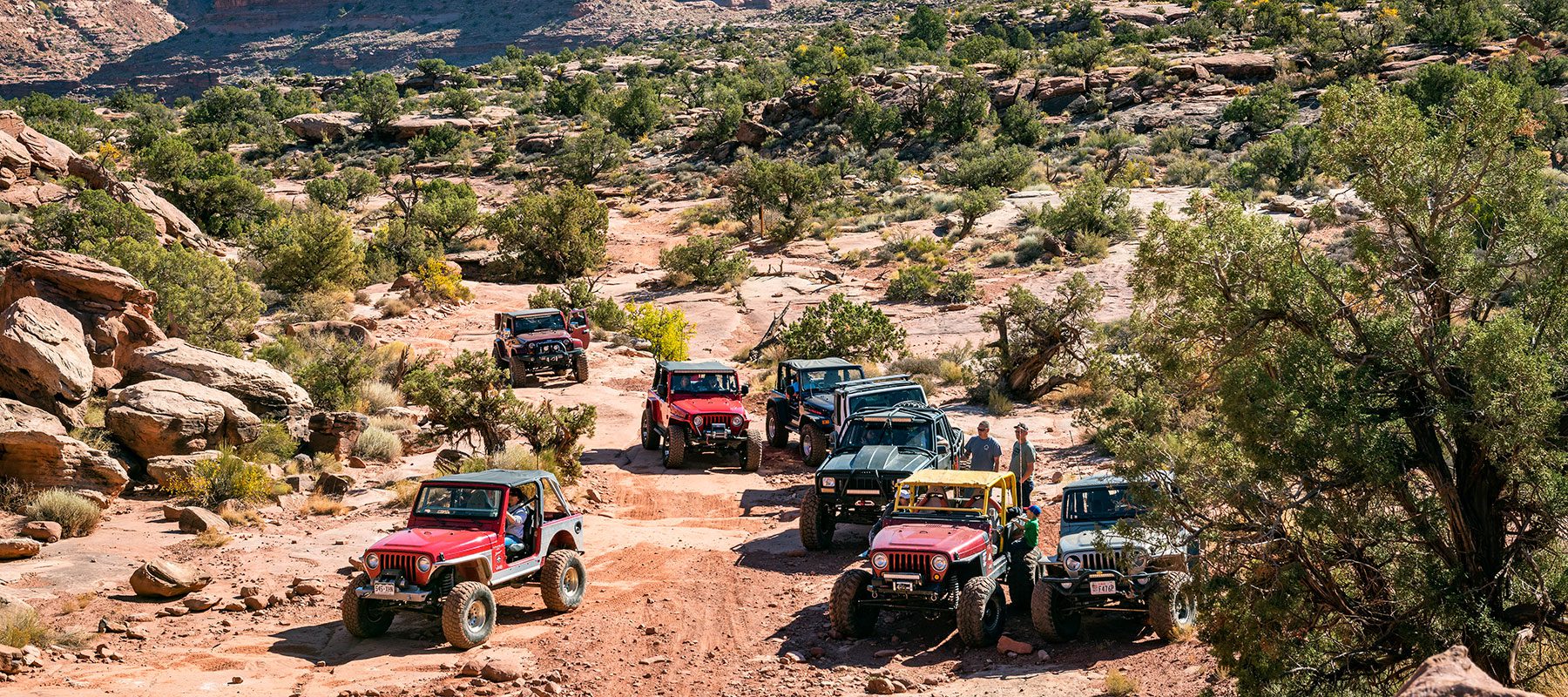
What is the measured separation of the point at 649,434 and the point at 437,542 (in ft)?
33.1

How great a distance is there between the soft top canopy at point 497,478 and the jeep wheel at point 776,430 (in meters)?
8.99

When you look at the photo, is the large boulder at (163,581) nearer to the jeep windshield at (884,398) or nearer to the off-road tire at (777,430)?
the jeep windshield at (884,398)

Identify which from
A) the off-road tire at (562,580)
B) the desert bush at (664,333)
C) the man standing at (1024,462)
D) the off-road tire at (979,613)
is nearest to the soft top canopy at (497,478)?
the off-road tire at (562,580)

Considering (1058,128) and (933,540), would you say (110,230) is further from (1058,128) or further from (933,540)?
(1058,128)

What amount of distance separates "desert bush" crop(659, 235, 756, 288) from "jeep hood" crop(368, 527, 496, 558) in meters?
27.7

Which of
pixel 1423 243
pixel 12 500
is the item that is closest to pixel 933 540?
pixel 1423 243

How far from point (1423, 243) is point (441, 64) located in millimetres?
102390

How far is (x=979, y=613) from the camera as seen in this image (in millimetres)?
11047

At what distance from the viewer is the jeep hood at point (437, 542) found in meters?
11.4

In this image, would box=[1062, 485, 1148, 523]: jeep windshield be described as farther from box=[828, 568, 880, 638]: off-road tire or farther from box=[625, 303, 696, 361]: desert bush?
box=[625, 303, 696, 361]: desert bush

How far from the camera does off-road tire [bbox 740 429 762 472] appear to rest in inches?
790

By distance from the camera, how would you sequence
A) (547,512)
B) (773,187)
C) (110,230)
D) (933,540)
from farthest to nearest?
(773,187)
(110,230)
(547,512)
(933,540)

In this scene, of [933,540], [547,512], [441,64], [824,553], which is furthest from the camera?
[441,64]

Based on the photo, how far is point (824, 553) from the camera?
1526cm
